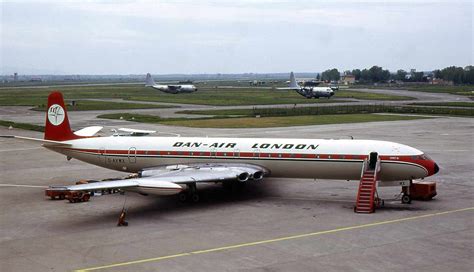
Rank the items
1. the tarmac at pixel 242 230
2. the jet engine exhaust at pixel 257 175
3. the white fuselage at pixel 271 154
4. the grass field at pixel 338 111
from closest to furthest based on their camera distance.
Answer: the tarmac at pixel 242 230, the white fuselage at pixel 271 154, the jet engine exhaust at pixel 257 175, the grass field at pixel 338 111

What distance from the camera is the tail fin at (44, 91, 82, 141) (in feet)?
117

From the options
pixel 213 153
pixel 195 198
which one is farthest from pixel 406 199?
pixel 195 198

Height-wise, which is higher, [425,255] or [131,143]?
[131,143]

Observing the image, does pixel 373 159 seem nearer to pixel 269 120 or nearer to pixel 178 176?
pixel 178 176

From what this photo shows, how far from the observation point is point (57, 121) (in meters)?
35.6

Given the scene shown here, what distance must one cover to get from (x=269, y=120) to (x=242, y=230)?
52.5 metres

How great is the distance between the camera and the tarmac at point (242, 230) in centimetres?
2047

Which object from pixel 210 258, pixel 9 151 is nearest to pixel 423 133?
pixel 9 151

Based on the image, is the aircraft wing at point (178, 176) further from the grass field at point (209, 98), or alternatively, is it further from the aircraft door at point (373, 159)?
the grass field at point (209, 98)


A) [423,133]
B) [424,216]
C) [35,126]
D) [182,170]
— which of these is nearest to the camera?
[424,216]

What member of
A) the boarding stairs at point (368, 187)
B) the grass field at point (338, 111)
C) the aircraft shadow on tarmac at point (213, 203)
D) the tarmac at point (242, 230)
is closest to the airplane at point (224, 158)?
the boarding stairs at point (368, 187)

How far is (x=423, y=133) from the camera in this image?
2464 inches

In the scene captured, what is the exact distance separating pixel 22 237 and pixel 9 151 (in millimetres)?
28375

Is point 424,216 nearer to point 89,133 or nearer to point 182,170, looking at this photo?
point 182,170
